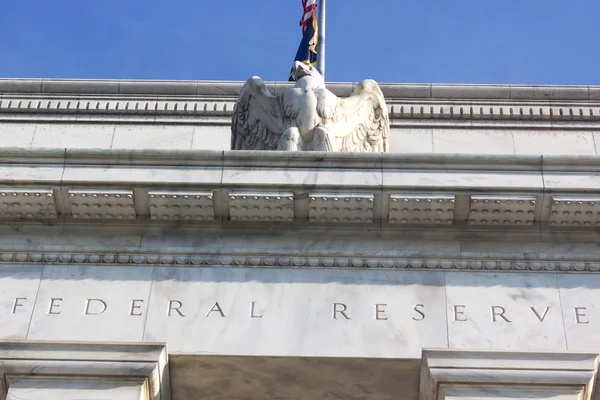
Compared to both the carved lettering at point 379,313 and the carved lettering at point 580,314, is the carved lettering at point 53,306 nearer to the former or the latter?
the carved lettering at point 379,313

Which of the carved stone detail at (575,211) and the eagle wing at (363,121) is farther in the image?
the eagle wing at (363,121)

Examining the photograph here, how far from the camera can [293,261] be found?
18906 mm

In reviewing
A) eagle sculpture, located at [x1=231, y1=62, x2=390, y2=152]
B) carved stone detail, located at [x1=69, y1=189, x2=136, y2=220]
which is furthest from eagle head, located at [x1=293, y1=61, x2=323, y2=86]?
carved stone detail, located at [x1=69, y1=189, x2=136, y2=220]

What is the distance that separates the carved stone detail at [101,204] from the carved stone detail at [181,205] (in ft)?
1.08

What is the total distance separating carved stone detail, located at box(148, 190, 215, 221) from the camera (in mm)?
19047

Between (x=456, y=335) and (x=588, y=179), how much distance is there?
9.73 feet

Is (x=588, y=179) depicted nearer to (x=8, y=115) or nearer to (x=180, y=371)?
(x=180, y=371)

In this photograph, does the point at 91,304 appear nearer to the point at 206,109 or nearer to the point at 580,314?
the point at 580,314

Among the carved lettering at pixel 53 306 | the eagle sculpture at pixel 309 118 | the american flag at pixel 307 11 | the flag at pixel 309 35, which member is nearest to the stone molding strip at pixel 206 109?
the flag at pixel 309 35

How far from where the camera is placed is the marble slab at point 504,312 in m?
17.9

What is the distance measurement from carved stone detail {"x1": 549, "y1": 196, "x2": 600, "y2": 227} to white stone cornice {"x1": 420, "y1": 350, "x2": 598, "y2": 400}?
219 centimetres

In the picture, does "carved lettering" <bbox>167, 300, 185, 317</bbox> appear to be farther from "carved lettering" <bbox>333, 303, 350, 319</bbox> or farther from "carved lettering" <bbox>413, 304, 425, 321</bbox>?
"carved lettering" <bbox>413, 304, 425, 321</bbox>

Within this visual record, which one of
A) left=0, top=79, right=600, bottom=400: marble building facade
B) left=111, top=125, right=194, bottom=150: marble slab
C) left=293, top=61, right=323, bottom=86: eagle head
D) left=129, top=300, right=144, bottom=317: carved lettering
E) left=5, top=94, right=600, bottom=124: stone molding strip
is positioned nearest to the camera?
left=0, top=79, right=600, bottom=400: marble building facade

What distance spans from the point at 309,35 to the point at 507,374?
39.2 ft
